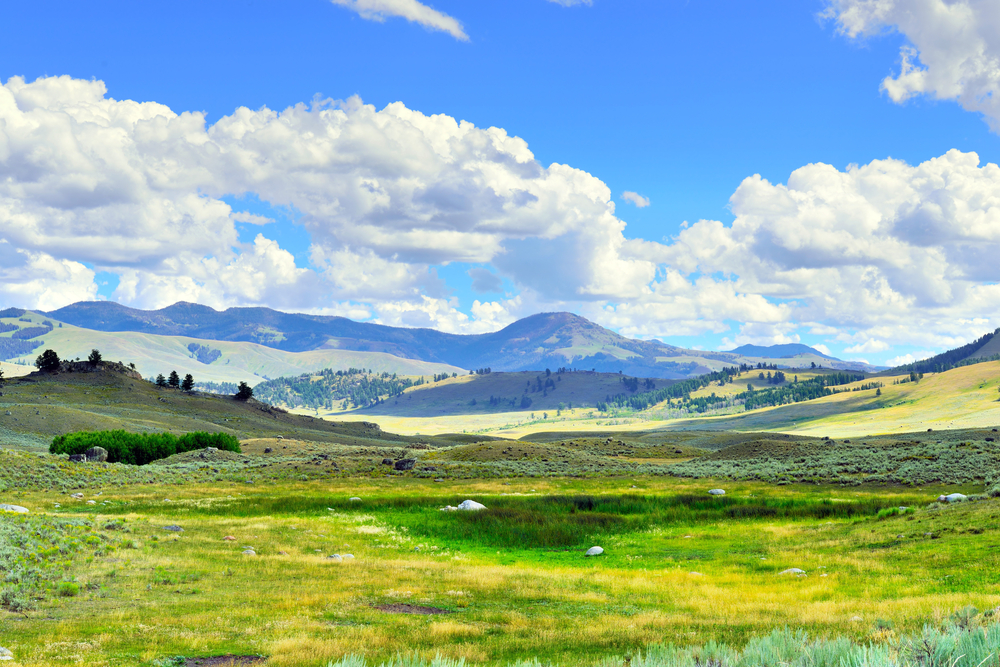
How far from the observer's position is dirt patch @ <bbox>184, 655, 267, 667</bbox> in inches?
452

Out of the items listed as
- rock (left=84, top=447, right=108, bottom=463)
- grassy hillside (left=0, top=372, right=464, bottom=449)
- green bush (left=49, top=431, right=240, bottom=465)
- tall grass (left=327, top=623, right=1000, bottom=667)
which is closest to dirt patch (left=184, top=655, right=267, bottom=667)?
tall grass (left=327, top=623, right=1000, bottom=667)

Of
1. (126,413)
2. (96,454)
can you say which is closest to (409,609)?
(96,454)

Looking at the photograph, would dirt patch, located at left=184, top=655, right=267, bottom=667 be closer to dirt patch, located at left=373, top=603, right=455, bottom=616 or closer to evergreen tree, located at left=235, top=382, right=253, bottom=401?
dirt patch, located at left=373, top=603, right=455, bottom=616

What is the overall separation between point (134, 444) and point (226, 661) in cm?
7944

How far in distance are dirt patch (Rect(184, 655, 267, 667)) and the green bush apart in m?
76.6

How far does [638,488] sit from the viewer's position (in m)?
57.3

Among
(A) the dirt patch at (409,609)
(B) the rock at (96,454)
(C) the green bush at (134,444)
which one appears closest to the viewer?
(A) the dirt patch at (409,609)

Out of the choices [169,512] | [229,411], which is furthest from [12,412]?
[169,512]

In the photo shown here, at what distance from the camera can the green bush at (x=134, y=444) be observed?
77.2 metres

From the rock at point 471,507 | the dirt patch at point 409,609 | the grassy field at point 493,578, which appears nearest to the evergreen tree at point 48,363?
the grassy field at point 493,578

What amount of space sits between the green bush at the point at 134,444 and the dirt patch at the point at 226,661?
76570mm

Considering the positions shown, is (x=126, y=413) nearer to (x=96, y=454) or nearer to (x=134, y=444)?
(x=134, y=444)

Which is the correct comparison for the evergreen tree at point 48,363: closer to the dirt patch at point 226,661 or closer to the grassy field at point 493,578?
the grassy field at point 493,578

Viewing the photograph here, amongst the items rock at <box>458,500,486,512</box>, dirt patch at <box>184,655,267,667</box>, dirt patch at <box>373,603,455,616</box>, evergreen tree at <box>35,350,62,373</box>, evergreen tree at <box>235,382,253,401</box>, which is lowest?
rock at <box>458,500,486,512</box>
